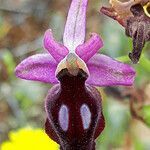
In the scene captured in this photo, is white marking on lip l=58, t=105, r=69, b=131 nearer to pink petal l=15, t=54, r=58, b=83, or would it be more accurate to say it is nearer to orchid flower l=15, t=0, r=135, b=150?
orchid flower l=15, t=0, r=135, b=150

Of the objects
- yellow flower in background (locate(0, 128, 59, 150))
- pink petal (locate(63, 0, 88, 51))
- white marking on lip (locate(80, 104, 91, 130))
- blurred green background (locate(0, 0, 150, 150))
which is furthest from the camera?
yellow flower in background (locate(0, 128, 59, 150))

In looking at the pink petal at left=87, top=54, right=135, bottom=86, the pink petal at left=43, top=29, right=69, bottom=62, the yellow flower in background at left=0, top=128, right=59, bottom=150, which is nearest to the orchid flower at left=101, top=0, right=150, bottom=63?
the pink petal at left=87, top=54, right=135, bottom=86

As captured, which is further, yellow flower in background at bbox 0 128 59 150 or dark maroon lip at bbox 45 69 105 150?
yellow flower in background at bbox 0 128 59 150

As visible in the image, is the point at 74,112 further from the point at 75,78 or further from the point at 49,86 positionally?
the point at 49,86

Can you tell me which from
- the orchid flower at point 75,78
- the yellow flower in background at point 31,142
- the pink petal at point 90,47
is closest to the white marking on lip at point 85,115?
the orchid flower at point 75,78

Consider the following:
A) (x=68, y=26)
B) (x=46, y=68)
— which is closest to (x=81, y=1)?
(x=68, y=26)

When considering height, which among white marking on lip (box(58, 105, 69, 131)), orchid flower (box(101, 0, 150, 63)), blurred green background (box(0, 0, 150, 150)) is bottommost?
blurred green background (box(0, 0, 150, 150))

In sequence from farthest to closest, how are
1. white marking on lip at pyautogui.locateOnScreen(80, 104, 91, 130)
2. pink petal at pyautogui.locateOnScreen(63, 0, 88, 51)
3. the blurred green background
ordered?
the blurred green background < pink petal at pyautogui.locateOnScreen(63, 0, 88, 51) < white marking on lip at pyautogui.locateOnScreen(80, 104, 91, 130)

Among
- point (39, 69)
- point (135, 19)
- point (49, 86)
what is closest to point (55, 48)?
point (39, 69)

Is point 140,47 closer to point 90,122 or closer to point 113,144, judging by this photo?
point 90,122
